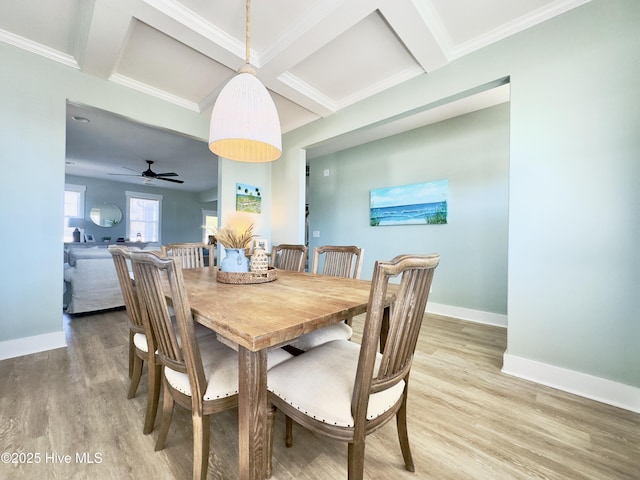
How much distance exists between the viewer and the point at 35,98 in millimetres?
2221

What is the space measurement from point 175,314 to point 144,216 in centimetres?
828

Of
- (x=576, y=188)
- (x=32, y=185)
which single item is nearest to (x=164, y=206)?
(x=32, y=185)

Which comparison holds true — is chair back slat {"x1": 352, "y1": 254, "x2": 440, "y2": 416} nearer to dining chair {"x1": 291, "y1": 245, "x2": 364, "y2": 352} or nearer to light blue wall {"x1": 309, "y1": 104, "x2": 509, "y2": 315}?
dining chair {"x1": 291, "y1": 245, "x2": 364, "y2": 352}

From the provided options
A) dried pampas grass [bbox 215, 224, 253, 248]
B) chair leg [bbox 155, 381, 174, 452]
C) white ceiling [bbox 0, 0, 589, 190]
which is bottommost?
chair leg [bbox 155, 381, 174, 452]

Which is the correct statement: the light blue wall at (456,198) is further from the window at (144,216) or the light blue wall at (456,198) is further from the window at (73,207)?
the window at (73,207)

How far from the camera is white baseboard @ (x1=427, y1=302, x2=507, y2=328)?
299 cm

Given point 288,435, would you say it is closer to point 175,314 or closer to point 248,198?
point 175,314

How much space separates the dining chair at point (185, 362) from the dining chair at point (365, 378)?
19 cm

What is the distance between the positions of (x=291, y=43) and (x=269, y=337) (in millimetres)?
2270

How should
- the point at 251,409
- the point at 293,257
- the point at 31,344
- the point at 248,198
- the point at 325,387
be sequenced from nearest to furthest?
the point at 251,409, the point at 325,387, the point at 31,344, the point at 293,257, the point at 248,198

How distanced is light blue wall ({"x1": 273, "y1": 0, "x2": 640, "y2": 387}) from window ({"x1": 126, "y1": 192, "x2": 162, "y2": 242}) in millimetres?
8482

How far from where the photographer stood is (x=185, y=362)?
0.92 meters

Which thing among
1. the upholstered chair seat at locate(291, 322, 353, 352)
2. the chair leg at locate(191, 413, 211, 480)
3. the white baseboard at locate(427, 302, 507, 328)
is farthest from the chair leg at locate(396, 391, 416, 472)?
the white baseboard at locate(427, 302, 507, 328)

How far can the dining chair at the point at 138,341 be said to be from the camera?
125cm
